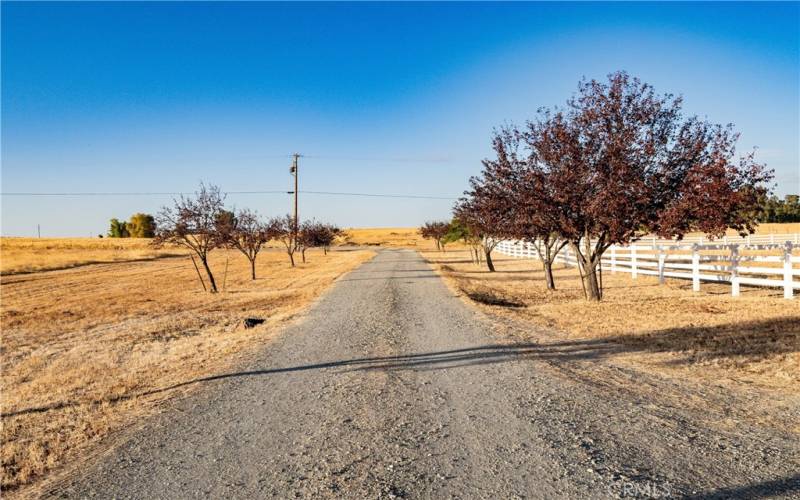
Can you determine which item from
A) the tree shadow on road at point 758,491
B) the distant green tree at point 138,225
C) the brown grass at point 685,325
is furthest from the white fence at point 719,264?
the distant green tree at point 138,225

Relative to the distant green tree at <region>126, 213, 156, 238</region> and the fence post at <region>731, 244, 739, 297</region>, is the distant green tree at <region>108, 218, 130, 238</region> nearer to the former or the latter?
the distant green tree at <region>126, 213, 156, 238</region>

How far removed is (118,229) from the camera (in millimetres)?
143500

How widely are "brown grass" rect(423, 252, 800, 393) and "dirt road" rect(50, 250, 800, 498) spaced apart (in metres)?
1.67

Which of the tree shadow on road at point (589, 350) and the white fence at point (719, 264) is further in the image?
the white fence at point (719, 264)

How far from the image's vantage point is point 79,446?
542 cm

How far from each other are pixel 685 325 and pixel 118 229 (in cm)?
15264

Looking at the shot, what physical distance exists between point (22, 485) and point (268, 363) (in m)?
4.20

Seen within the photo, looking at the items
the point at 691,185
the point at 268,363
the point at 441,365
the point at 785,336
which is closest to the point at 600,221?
the point at 691,185

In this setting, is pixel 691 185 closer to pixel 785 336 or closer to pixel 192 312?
pixel 785 336

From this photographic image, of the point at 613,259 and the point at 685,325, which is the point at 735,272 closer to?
the point at 685,325

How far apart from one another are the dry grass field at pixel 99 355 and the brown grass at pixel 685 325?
20.8 feet

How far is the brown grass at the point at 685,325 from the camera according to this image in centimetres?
803

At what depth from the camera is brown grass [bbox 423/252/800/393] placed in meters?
8.03

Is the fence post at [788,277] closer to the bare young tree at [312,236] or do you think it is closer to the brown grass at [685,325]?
the brown grass at [685,325]
